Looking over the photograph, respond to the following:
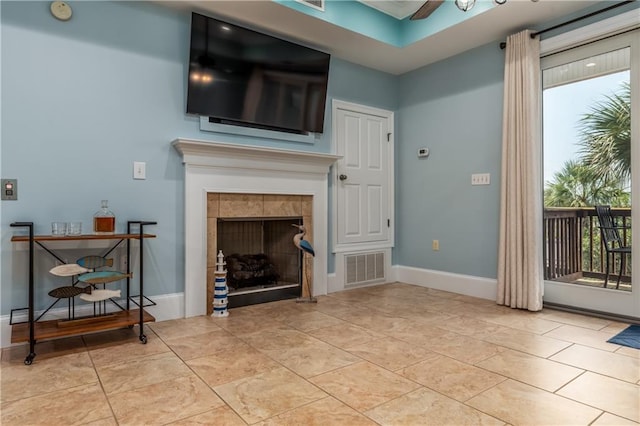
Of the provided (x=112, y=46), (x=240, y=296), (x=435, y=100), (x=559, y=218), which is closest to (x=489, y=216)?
(x=559, y=218)

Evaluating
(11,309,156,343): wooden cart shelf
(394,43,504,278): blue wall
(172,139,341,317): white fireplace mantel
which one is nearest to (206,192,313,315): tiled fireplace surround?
(172,139,341,317): white fireplace mantel

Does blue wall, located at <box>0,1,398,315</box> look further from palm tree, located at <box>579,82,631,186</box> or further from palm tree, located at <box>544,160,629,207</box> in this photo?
palm tree, located at <box>579,82,631,186</box>

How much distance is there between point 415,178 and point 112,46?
322 cm

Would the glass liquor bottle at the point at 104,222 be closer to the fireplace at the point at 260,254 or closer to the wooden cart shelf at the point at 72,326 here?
the wooden cart shelf at the point at 72,326

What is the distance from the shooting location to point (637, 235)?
2887 millimetres

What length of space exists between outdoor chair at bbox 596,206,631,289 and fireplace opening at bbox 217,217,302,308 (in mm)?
2585

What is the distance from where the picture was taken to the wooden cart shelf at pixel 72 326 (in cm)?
227

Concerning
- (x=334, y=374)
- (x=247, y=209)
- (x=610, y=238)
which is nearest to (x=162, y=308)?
(x=247, y=209)

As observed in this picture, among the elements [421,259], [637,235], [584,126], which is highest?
[584,126]

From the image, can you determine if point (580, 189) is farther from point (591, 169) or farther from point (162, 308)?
point (162, 308)

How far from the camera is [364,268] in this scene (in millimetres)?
4316

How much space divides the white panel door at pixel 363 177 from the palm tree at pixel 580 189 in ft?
5.58

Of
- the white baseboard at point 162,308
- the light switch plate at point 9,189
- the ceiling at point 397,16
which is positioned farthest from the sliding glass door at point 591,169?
the light switch plate at point 9,189

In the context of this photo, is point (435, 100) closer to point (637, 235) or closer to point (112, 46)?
point (637, 235)
